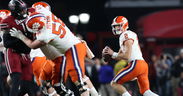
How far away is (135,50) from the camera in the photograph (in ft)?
36.5

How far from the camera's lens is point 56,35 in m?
9.77

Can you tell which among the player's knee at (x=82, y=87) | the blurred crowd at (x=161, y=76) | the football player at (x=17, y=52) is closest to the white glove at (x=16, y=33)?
the football player at (x=17, y=52)

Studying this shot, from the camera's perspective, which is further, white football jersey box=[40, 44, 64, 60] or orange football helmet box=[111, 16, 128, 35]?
orange football helmet box=[111, 16, 128, 35]

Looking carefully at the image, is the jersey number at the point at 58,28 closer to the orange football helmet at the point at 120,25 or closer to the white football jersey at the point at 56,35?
the white football jersey at the point at 56,35

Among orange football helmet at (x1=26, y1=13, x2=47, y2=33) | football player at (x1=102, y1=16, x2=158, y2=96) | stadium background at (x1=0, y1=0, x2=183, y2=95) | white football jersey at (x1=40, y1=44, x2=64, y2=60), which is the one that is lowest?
stadium background at (x1=0, y1=0, x2=183, y2=95)

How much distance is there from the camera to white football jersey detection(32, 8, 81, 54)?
377 inches

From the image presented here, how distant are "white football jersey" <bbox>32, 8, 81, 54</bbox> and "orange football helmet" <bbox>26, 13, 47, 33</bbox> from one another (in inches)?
4.0

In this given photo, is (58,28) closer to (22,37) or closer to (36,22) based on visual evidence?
(36,22)

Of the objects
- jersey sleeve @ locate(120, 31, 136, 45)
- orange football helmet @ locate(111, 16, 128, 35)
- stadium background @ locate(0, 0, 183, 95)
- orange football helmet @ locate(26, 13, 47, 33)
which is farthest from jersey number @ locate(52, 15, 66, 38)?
stadium background @ locate(0, 0, 183, 95)

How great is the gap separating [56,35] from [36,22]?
1.62ft

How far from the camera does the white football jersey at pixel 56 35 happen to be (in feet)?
31.4

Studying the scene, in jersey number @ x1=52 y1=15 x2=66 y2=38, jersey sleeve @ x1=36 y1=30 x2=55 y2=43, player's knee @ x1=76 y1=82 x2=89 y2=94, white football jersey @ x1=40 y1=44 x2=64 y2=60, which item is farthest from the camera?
white football jersey @ x1=40 y1=44 x2=64 y2=60

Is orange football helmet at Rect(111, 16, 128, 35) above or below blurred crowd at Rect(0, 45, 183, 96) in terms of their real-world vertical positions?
above

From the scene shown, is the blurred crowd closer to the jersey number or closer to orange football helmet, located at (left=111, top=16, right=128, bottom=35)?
orange football helmet, located at (left=111, top=16, right=128, bottom=35)
